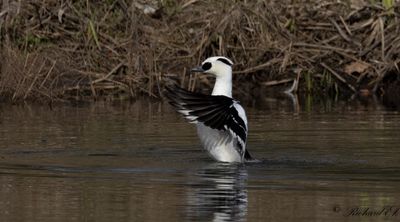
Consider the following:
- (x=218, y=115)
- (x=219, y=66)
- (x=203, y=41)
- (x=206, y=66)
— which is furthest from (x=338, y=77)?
(x=218, y=115)

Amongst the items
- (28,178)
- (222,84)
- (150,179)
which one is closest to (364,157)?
(222,84)

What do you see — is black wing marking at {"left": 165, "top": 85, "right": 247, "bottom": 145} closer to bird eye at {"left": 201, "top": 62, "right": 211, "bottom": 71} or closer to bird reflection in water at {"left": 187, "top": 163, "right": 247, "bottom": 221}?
bird reflection in water at {"left": 187, "top": 163, "right": 247, "bottom": 221}

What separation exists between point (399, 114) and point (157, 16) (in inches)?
198

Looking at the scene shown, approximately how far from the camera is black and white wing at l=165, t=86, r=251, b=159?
35.2 feet

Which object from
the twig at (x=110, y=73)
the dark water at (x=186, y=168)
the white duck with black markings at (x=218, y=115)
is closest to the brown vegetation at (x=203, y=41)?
the twig at (x=110, y=73)

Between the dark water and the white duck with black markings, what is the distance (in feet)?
0.73

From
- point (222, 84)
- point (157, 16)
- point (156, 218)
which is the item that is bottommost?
point (156, 218)

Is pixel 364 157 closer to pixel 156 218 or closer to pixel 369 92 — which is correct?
pixel 156 218

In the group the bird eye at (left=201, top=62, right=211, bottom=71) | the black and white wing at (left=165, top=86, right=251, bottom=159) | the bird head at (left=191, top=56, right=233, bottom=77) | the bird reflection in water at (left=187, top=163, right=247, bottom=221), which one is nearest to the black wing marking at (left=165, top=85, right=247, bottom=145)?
the black and white wing at (left=165, top=86, right=251, bottom=159)

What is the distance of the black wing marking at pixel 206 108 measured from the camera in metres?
10.7

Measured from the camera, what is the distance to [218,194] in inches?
362

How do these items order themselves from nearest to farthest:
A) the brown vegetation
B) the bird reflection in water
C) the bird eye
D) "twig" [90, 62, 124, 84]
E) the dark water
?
the bird reflection in water, the dark water, the bird eye, "twig" [90, 62, 124, 84], the brown vegetation

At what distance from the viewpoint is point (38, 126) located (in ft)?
47.2

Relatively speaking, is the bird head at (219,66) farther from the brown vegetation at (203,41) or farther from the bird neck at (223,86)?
the brown vegetation at (203,41)
